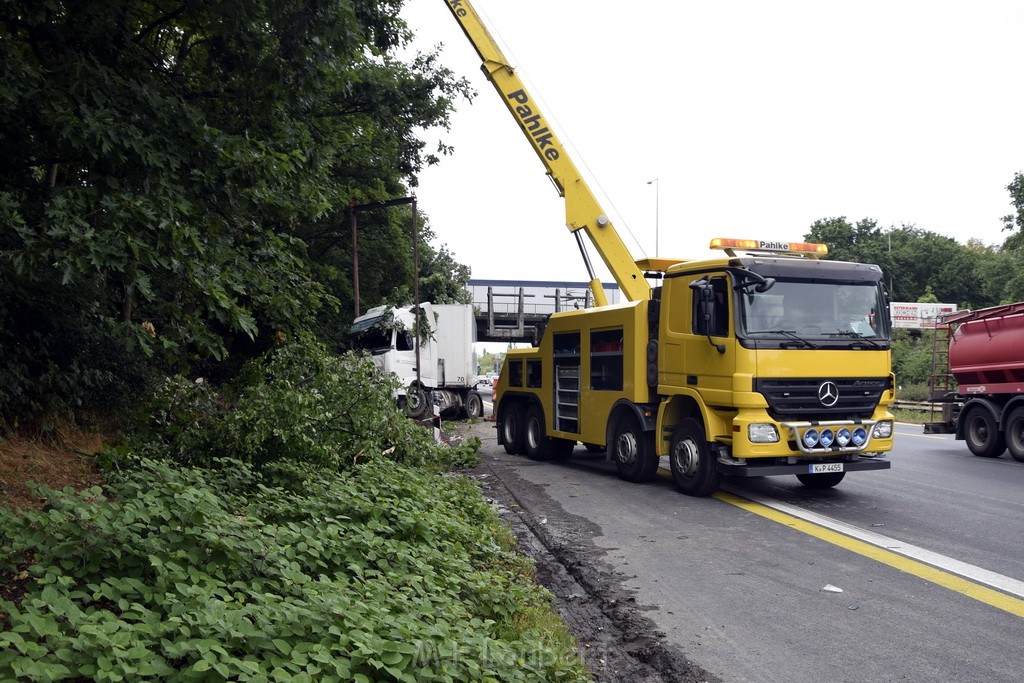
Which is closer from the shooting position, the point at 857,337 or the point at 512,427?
the point at 857,337

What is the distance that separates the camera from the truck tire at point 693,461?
403 inches

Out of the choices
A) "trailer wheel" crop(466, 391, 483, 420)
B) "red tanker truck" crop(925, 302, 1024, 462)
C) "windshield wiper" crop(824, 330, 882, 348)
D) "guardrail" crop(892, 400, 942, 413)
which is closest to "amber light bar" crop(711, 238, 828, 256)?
"windshield wiper" crop(824, 330, 882, 348)

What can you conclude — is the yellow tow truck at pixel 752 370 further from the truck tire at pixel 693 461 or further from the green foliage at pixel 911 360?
the green foliage at pixel 911 360

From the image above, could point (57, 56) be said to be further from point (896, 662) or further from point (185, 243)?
point (896, 662)

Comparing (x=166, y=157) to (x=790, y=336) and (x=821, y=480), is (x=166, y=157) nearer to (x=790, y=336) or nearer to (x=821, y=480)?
(x=790, y=336)

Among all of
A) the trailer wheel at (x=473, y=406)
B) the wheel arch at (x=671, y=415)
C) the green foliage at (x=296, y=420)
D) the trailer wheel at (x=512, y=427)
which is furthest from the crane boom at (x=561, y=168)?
the trailer wheel at (x=473, y=406)

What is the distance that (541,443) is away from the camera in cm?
1472

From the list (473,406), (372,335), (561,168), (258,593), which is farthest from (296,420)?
(473,406)

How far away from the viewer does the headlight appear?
9586 millimetres

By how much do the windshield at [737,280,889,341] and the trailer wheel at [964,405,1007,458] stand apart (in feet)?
21.7

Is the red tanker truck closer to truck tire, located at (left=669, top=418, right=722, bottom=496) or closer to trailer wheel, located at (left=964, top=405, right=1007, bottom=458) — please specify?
trailer wheel, located at (left=964, top=405, right=1007, bottom=458)

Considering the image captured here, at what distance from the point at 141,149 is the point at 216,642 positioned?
5.00 meters

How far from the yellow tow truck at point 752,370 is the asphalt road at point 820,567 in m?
0.52

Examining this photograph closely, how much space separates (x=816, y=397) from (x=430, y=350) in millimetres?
18829
